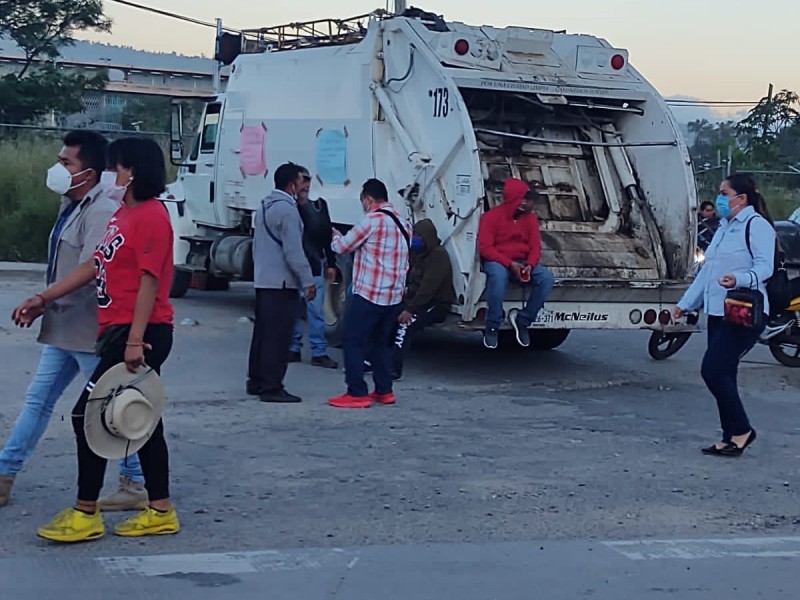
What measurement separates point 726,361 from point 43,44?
84.2 feet

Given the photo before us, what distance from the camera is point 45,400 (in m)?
6.36

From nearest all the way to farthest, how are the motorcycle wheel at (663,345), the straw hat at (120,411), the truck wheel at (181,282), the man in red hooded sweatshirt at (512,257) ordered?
the straw hat at (120,411) → the man in red hooded sweatshirt at (512,257) → the motorcycle wheel at (663,345) → the truck wheel at (181,282)

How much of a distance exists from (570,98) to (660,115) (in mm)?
859

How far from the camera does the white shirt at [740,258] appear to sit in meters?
8.09

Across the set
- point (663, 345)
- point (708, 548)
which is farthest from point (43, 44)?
point (708, 548)

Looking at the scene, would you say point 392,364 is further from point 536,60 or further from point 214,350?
point 536,60

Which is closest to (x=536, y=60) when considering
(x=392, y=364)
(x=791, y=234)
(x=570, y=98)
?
(x=570, y=98)

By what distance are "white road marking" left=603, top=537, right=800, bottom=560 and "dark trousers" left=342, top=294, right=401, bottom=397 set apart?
3674mm

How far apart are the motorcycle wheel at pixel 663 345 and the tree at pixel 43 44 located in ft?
65.4

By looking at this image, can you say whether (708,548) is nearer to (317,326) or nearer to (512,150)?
(317,326)

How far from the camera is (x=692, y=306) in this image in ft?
27.8

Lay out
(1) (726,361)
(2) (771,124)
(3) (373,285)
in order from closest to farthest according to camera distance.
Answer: (1) (726,361) < (3) (373,285) < (2) (771,124)

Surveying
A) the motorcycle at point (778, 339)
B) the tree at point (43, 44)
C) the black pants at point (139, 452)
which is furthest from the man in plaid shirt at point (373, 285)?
the tree at point (43, 44)

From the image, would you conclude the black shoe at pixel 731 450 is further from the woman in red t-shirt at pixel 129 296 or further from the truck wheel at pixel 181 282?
the truck wheel at pixel 181 282
